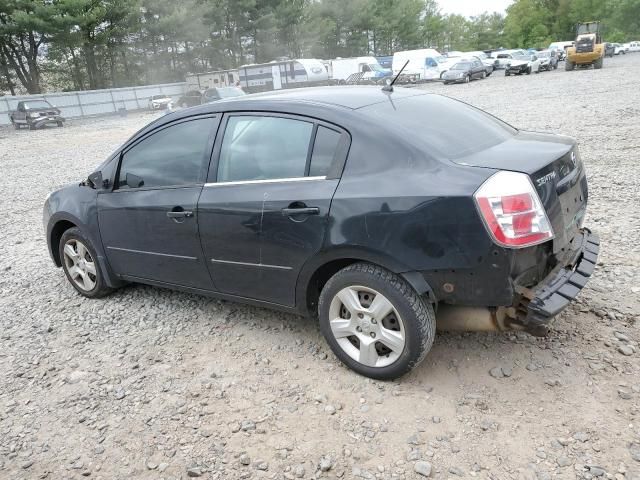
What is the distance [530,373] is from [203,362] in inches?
81.0

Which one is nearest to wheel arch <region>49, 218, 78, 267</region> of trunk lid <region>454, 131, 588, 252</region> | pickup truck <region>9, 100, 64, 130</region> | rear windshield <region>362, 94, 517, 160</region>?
rear windshield <region>362, 94, 517, 160</region>

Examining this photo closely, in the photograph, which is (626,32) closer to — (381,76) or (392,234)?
(381,76)

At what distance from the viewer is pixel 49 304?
4.62 m

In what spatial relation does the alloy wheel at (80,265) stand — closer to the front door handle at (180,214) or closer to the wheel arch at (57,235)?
the wheel arch at (57,235)

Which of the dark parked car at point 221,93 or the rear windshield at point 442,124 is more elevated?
the rear windshield at point 442,124

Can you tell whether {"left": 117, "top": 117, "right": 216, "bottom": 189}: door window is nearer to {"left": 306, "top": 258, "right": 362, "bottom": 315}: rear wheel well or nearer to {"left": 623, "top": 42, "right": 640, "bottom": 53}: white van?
{"left": 306, "top": 258, "right": 362, "bottom": 315}: rear wheel well

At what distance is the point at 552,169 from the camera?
289cm

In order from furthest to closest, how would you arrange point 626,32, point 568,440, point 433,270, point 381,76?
point 626,32
point 381,76
point 433,270
point 568,440

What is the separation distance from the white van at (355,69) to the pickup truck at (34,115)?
20887mm

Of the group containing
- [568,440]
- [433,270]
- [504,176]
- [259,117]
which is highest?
[259,117]

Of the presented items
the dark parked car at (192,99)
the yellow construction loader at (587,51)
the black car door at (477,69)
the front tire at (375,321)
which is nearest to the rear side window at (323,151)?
the front tire at (375,321)

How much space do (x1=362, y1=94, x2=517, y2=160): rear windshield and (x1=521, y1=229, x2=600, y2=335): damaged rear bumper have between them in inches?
33.1

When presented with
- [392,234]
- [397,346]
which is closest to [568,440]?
[397,346]

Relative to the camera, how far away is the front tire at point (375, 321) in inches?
113
